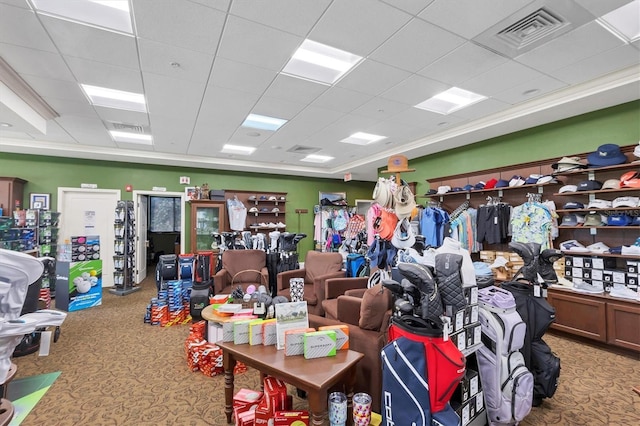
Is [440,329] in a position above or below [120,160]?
below

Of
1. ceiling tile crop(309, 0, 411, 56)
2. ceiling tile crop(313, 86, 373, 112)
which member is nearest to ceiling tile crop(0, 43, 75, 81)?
ceiling tile crop(309, 0, 411, 56)

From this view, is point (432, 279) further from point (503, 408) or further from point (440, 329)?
point (503, 408)

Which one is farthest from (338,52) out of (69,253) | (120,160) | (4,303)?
(120,160)

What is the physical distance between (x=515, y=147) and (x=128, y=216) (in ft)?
24.5

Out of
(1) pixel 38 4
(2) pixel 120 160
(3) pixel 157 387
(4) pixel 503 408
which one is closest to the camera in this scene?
(4) pixel 503 408

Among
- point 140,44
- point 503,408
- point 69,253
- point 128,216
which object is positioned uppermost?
point 140,44

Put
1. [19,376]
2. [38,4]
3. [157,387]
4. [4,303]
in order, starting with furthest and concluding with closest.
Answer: [19,376], [157,387], [38,4], [4,303]

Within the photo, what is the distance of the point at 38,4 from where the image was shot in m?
2.24

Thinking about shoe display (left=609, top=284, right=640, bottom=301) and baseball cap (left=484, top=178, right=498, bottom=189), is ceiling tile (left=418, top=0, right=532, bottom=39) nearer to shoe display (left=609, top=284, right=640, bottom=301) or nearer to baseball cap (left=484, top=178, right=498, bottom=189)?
baseball cap (left=484, top=178, right=498, bottom=189)

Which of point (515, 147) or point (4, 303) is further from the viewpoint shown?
point (515, 147)

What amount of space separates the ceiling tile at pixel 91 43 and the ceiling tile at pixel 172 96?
0.36 meters

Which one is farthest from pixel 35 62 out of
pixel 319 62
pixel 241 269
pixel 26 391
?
pixel 241 269

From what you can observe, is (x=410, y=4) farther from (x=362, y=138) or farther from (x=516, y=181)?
(x=362, y=138)

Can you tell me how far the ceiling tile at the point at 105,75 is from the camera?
3.07 metres
